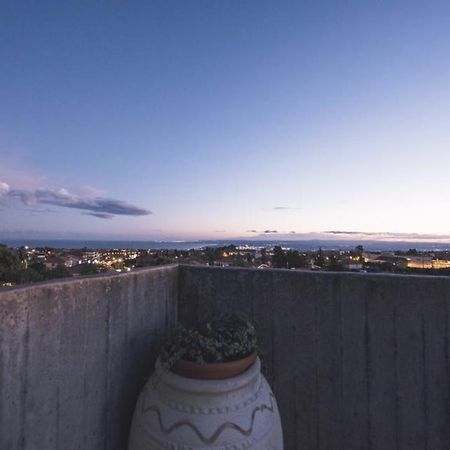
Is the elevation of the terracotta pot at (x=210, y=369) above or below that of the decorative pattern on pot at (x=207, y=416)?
above

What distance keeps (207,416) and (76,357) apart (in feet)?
2.44

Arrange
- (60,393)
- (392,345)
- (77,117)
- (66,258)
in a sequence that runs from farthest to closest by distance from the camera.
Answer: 1. (66,258)
2. (77,117)
3. (392,345)
4. (60,393)

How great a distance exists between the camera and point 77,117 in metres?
16.1

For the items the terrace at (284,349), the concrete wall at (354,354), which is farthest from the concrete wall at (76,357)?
the concrete wall at (354,354)

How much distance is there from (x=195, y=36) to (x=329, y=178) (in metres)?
13.5

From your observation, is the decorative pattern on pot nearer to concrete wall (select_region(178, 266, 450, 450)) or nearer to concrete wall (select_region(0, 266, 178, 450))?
concrete wall (select_region(0, 266, 178, 450))

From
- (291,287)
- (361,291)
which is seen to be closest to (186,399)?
(291,287)

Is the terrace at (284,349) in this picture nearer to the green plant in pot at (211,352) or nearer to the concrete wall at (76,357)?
the concrete wall at (76,357)

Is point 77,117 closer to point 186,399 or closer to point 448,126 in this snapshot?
point 448,126

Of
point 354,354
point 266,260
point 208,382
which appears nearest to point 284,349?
point 354,354

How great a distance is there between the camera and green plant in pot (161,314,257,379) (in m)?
1.83

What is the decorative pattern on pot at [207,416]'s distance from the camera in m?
1.67

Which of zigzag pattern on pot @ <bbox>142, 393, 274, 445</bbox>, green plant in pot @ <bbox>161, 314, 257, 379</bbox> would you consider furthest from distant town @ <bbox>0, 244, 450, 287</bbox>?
zigzag pattern on pot @ <bbox>142, 393, 274, 445</bbox>

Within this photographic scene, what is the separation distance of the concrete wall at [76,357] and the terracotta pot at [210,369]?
47 cm
